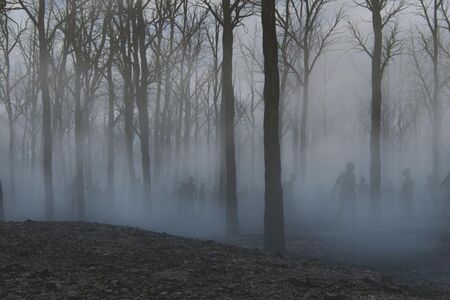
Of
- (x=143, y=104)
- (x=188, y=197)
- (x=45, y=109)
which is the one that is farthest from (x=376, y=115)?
(x=45, y=109)

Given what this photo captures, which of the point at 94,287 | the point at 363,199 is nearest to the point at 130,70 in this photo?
the point at 363,199

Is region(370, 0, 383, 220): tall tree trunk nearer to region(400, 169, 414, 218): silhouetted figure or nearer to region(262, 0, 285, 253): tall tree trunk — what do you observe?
region(400, 169, 414, 218): silhouetted figure

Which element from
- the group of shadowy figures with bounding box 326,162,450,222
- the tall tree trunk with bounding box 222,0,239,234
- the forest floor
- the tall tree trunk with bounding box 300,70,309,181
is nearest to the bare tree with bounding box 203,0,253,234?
the tall tree trunk with bounding box 222,0,239,234

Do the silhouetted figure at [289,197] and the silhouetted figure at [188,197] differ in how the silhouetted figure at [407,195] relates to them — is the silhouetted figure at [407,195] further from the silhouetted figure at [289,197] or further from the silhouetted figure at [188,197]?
the silhouetted figure at [188,197]

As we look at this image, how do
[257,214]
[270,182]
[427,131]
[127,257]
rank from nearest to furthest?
[127,257]
[270,182]
[257,214]
[427,131]

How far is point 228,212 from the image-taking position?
15648mm

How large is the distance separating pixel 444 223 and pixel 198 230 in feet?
26.0

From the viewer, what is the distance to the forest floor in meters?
6.03

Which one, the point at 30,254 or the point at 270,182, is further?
the point at 270,182

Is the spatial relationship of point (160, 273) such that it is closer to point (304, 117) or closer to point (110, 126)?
point (304, 117)

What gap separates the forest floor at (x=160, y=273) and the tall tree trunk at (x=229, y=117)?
581 cm

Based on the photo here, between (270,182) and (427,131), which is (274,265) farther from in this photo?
(427,131)

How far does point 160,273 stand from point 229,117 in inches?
333

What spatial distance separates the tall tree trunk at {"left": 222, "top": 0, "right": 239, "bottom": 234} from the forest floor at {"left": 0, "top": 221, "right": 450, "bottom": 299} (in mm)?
5811
